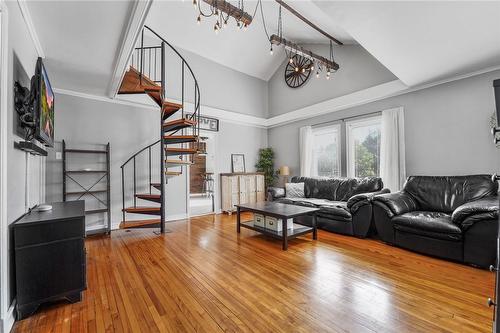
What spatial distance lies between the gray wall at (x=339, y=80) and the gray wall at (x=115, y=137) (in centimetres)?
359

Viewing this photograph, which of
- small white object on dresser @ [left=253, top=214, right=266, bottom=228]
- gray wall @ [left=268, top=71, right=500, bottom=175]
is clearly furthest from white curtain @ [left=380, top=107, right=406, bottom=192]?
small white object on dresser @ [left=253, top=214, right=266, bottom=228]

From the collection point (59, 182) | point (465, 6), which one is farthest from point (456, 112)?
point (59, 182)

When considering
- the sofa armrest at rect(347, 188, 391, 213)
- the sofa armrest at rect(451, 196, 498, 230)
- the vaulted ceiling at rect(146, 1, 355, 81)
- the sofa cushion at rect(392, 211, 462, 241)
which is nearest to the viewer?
the sofa armrest at rect(451, 196, 498, 230)

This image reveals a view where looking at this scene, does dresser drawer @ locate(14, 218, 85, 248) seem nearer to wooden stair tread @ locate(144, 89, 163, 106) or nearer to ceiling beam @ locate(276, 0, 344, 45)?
wooden stair tread @ locate(144, 89, 163, 106)

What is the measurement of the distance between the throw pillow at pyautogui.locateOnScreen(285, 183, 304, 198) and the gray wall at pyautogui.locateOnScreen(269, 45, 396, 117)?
2247 millimetres

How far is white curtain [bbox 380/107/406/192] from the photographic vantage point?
14.1 feet

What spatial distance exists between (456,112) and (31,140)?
5723 millimetres

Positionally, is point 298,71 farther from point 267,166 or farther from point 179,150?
point 179,150

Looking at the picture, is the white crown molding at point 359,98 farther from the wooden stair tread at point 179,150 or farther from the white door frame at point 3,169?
the white door frame at point 3,169

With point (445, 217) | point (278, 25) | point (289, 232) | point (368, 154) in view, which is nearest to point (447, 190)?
point (445, 217)

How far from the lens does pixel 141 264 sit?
8.90 feet

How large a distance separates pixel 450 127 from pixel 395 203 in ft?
5.86

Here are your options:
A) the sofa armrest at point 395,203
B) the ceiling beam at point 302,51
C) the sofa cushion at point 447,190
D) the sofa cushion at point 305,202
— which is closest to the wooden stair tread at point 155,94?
the ceiling beam at point 302,51

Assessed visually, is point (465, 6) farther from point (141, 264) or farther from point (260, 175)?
point (260, 175)
